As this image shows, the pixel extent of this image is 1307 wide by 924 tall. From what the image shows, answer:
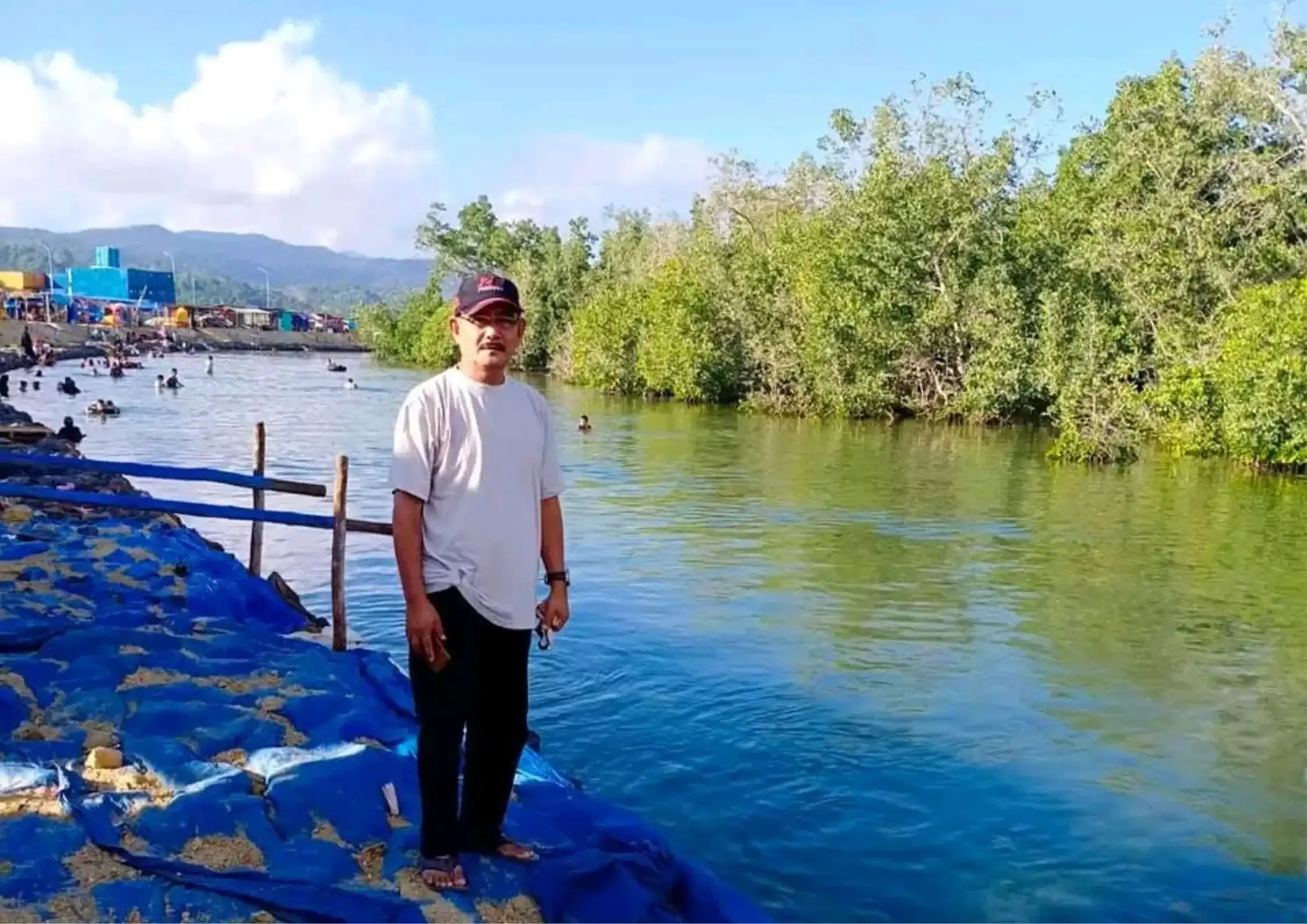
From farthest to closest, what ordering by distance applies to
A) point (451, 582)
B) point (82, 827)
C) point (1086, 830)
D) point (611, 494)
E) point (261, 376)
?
point (261, 376) → point (611, 494) → point (1086, 830) → point (82, 827) → point (451, 582)

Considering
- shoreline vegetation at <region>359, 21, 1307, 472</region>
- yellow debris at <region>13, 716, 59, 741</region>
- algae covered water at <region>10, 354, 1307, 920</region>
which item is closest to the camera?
yellow debris at <region>13, 716, 59, 741</region>

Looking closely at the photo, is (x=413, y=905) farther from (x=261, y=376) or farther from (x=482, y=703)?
(x=261, y=376)

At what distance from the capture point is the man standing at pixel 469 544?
3.81m

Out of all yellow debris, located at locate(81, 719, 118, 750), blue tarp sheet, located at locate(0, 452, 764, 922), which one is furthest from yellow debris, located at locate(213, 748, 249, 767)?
yellow debris, located at locate(81, 719, 118, 750)

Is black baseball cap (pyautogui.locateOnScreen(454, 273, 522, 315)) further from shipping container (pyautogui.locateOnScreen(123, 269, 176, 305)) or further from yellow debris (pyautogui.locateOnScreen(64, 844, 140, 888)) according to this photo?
shipping container (pyautogui.locateOnScreen(123, 269, 176, 305))

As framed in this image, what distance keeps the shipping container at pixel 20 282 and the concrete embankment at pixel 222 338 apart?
13.9 metres

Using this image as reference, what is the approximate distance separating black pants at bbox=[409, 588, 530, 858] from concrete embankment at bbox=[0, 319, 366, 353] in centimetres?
6176

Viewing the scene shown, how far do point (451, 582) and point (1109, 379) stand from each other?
2712 centimetres

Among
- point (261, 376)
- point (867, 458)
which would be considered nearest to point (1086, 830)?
point (867, 458)

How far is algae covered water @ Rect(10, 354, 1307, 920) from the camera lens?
6090 millimetres

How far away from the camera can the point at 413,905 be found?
3986mm

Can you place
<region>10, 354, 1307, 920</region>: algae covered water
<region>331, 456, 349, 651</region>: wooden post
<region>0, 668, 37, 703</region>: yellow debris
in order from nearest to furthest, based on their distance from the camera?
<region>0, 668, 37, 703</region>: yellow debris, <region>10, 354, 1307, 920</region>: algae covered water, <region>331, 456, 349, 651</region>: wooden post

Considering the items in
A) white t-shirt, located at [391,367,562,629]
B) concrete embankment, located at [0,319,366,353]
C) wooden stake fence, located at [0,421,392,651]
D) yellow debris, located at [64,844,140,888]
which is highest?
concrete embankment, located at [0,319,366,353]

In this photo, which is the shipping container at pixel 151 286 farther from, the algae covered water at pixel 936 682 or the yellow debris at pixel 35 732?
the yellow debris at pixel 35 732
